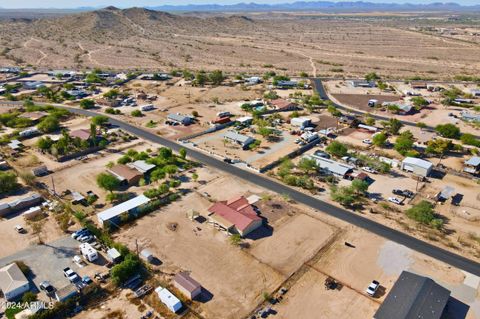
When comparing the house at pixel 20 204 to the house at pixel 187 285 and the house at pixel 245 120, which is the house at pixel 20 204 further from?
the house at pixel 245 120

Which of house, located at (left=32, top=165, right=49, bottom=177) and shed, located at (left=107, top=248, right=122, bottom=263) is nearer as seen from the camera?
shed, located at (left=107, top=248, right=122, bottom=263)

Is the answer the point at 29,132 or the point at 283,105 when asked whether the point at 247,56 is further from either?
the point at 29,132

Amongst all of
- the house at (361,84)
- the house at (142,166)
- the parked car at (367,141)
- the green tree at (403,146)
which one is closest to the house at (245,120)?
the parked car at (367,141)

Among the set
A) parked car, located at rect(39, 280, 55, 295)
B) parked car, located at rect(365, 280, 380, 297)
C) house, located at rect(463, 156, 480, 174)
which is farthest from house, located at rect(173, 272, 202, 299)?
house, located at rect(463, 156, 480, 174)

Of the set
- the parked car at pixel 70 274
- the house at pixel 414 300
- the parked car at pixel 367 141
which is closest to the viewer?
the house at pixel 414 300

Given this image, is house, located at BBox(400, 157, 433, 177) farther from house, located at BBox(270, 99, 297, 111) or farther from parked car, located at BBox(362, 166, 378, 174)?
house, located at BBox(270, 99, 297, 111)

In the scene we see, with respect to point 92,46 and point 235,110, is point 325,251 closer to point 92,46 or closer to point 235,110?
point 235,110

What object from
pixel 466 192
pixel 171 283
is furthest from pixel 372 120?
pixel 171 283
